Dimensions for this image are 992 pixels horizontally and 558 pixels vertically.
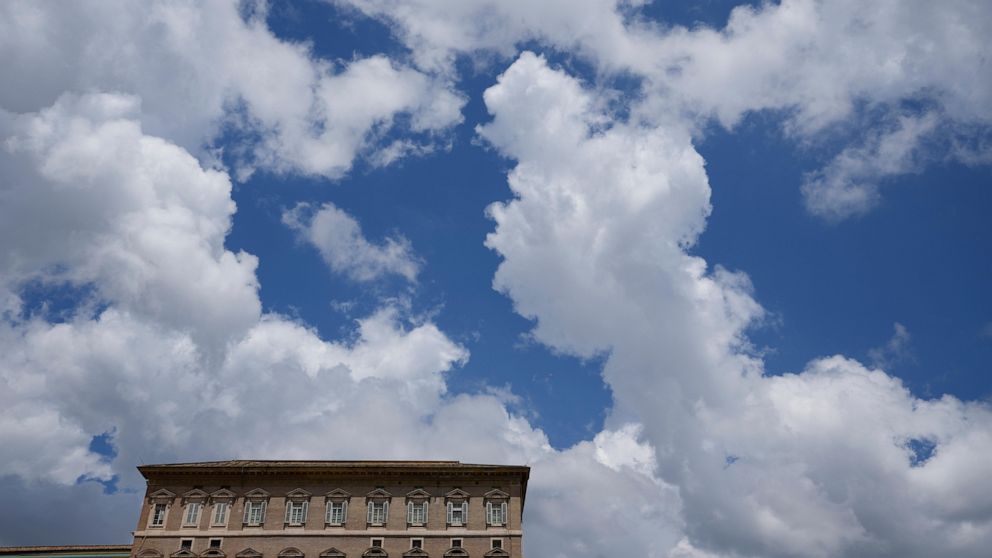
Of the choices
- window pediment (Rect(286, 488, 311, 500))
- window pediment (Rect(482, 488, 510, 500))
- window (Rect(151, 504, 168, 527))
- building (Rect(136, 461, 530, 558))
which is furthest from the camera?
window pediment (Rect(482, 488, 510, 500))

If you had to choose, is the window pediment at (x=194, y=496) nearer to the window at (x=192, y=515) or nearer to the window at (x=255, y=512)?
the window at (x=192, y=515)

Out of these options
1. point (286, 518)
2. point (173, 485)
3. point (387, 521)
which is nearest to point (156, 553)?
point (173, 485)

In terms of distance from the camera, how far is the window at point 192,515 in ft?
176

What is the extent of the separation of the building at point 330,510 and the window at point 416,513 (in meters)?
0.07

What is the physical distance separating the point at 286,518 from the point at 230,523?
152 inches

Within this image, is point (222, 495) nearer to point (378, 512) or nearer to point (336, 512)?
point (336, 512)

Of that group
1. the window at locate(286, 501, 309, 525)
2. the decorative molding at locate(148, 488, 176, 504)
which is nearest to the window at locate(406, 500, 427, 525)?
the window at locate(286, 501, 309, 525)

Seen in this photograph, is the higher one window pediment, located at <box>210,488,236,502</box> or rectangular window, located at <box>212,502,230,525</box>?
window pediment, located at <box>210,488,236,502</box>

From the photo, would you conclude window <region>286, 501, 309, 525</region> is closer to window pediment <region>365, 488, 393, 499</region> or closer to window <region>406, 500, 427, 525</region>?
window pediment <region>365, 488, 393, 499</region>

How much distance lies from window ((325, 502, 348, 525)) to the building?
0.07 m

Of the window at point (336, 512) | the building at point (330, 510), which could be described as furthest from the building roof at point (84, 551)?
the window at point (336, 512)

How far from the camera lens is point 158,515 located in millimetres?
54031

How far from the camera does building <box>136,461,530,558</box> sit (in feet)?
173

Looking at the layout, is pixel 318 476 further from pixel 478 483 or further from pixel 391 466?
pixel 478 483
